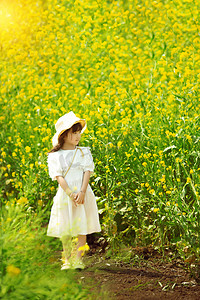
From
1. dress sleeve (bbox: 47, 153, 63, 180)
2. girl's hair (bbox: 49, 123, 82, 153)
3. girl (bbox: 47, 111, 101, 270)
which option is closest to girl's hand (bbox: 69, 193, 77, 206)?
girl (bbox: 47, 111, 101, 270)

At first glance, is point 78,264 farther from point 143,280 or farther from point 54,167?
point 54,167

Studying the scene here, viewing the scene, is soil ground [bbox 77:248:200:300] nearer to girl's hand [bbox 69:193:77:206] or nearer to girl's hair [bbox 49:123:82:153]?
girl's hand [bbox 69:193:77:206]

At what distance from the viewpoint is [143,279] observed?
2883mm

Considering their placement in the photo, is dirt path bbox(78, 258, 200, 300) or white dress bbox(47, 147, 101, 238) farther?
white dress bbox(47, 147, 101, 238)

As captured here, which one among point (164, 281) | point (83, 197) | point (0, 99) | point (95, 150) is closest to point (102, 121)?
point (95, 150)

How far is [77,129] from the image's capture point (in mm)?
3152

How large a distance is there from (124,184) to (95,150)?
16.7 inches

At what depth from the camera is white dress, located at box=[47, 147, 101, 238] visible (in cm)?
303

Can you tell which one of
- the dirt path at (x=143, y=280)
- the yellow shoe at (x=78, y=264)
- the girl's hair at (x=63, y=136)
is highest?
→ the girl's hair at (x=63, y=136)

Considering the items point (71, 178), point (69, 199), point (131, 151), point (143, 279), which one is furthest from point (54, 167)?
point (143, 279)

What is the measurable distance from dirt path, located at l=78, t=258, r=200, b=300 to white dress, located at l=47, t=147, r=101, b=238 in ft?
1.01

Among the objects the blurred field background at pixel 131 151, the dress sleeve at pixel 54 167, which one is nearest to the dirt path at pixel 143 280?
the blurred field background at pixel 131 151

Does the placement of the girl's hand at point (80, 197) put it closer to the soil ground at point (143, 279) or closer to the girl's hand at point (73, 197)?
the girl's hand at point (73, 197)

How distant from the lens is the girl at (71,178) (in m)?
3.03
